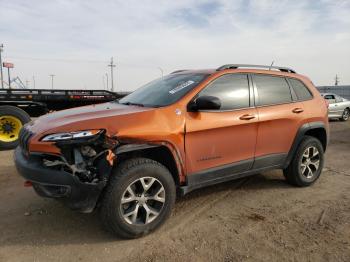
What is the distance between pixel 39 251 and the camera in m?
3.12

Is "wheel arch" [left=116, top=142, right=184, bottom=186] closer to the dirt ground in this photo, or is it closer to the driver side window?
the dirt ground

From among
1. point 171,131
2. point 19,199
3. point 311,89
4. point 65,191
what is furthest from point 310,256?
point 19,199

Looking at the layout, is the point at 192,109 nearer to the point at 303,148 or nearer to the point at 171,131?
the point at 171,131

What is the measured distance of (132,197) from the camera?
3.30 meters

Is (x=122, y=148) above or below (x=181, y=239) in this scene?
above

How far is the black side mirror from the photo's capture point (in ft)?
11.8

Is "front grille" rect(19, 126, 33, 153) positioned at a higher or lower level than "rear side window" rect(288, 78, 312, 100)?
lower

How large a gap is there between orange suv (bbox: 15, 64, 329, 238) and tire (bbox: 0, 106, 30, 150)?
174 inches

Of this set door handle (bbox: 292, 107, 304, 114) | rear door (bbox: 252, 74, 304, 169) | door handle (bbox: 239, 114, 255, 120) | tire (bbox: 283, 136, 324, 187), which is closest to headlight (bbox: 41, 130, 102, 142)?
door handle (bbox: 239, 114, 255, 120)

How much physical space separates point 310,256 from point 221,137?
5.04ft

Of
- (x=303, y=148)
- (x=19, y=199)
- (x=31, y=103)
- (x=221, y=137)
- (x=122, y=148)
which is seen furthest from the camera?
(x=31, y=103)

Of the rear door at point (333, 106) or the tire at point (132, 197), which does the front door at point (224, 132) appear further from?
the rear door at point (333, 106)

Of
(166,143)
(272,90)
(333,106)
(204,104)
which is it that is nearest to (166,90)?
(204,104)

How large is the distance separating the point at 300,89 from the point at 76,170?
353 centimetres
